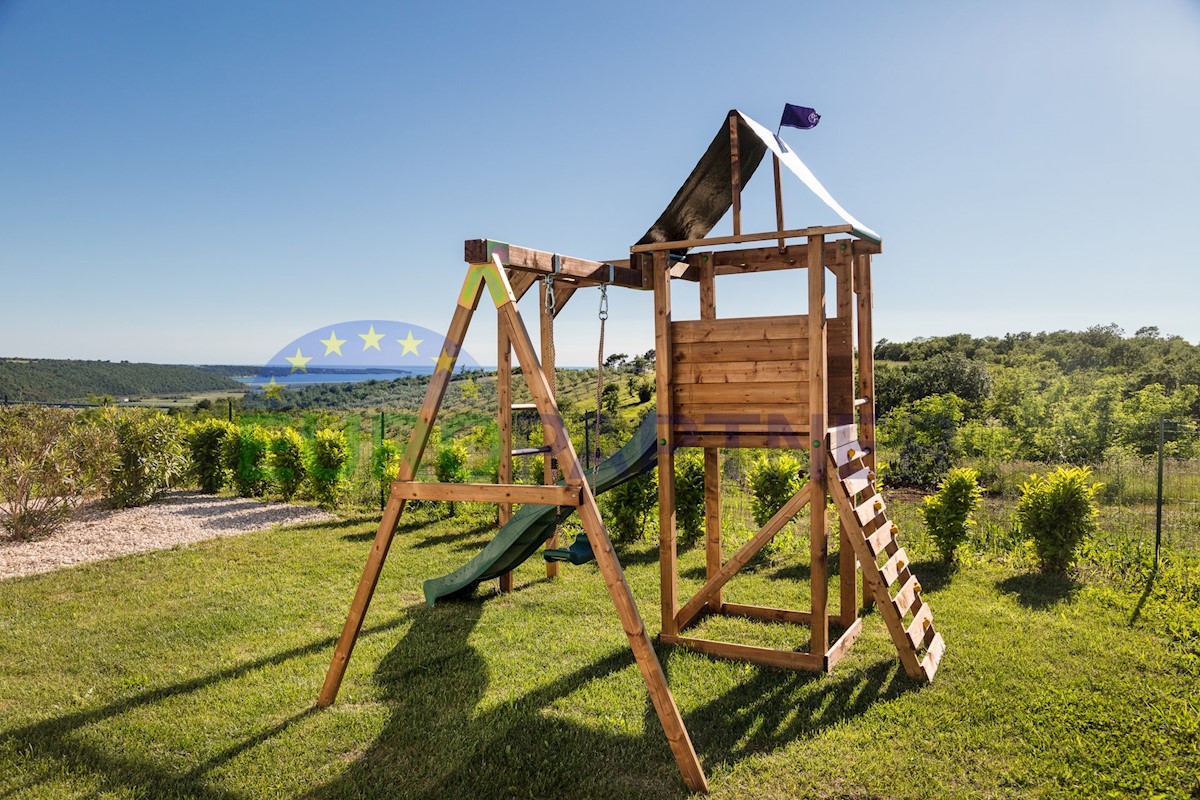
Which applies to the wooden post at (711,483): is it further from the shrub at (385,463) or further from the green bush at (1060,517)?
the shrub at (385,463)

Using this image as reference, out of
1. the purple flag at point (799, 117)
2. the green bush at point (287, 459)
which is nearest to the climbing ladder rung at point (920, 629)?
the purple flag at point (799, 117)

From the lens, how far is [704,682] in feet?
14.7

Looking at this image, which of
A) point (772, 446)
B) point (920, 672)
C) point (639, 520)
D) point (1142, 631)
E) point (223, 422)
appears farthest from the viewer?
point (223, 422)

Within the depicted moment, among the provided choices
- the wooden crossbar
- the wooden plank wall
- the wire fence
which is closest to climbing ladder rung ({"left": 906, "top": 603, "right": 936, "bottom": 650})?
the wooden crossbar

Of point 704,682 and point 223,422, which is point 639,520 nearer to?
point 704,682

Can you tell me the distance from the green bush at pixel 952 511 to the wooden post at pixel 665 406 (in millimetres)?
3305

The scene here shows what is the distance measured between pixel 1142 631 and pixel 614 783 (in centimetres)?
412

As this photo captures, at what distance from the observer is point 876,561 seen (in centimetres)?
455

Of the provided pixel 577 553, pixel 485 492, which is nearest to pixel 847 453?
pixel 577 553

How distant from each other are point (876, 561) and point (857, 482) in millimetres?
538

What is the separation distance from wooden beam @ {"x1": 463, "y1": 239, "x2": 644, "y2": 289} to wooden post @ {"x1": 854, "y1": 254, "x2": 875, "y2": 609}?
5.29ft

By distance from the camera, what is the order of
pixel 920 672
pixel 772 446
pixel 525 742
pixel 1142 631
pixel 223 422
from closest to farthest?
pixel 525 742
pixel 920 672
pixel 772 446
pixel 1142 631
pixel 223 422

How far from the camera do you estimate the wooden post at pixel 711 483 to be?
5629 mm

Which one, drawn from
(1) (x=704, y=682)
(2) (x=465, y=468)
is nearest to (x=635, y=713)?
(1) (x=704, y=682)
